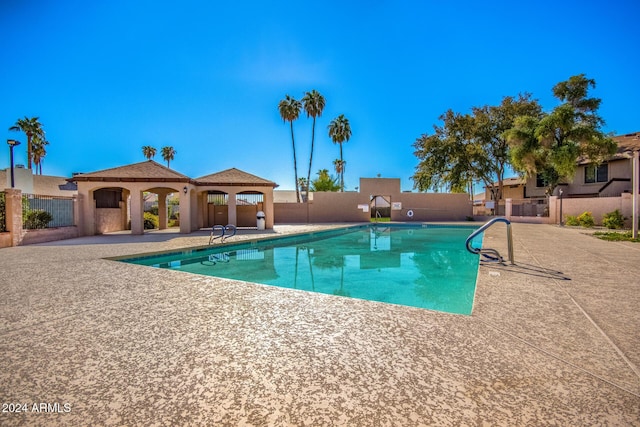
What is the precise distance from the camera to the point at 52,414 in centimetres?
175

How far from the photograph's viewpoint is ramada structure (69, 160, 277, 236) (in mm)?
14617

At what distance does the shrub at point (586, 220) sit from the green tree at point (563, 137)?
12.7 ft

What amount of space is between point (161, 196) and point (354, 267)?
50.7ft

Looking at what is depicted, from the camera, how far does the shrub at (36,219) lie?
1141 centimetres

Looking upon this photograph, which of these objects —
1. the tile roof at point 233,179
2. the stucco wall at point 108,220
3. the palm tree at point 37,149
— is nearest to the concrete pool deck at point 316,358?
the tile roof at point 233,179

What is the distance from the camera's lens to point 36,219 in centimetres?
1175

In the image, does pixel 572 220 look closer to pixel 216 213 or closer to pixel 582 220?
pixel 582 220

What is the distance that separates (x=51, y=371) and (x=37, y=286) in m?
3.62

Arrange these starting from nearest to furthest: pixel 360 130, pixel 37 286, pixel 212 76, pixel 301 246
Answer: pixel 37 286
pixel 301 246
pixel 212 76
pixel 360 130

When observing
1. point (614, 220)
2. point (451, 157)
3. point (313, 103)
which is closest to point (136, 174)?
point (313, 103)

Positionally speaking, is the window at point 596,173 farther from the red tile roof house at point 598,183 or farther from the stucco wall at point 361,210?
A: the stucco wall at point 361,210

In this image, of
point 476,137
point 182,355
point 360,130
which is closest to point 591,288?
point 182,355

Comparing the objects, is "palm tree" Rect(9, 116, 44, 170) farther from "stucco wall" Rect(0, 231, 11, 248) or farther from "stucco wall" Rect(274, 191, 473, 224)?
"stucco wall" Rect(0, 231, 11, 248)

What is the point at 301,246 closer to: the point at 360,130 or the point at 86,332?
the point at 86,332
